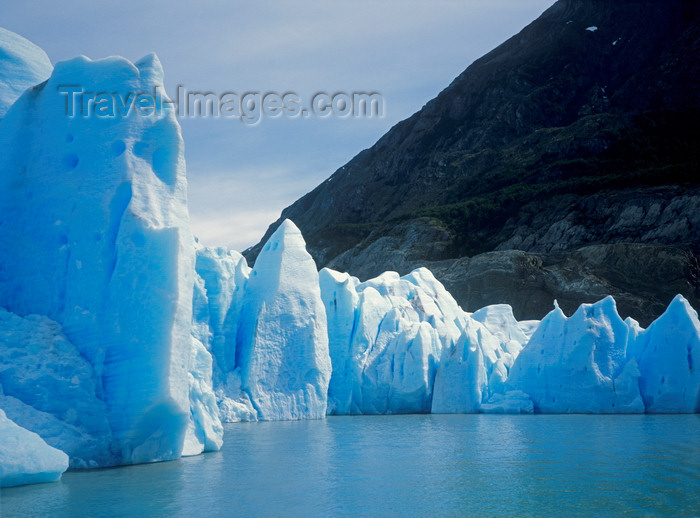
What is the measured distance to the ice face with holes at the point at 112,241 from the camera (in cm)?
930

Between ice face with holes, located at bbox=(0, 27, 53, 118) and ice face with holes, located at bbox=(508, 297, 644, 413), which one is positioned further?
ice face with holes, located at bbox=(508, 297, 644, 413)

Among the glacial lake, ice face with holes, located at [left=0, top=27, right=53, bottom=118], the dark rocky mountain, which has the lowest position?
the glacial lake

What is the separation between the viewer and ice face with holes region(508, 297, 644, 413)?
20.2m

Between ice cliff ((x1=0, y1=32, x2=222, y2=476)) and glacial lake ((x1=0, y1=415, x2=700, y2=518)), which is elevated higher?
ice cliff ((x1=0, y1=32, x2=222, y2=476))

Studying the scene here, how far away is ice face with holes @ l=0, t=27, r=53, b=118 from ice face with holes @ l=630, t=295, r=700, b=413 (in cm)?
1661

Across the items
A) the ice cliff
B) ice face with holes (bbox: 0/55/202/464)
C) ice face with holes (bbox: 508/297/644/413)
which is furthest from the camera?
ice face with holes (bbox: 508/297/644/413)

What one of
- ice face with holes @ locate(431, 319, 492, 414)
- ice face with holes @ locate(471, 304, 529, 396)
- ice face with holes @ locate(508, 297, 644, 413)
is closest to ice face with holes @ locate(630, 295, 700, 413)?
ice face with holes @ locate(508, 297, 644, 413)

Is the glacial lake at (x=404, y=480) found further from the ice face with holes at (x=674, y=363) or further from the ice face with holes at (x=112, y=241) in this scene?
the ice face with holes at (x=674, y=363)

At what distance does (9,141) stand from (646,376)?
17.7m

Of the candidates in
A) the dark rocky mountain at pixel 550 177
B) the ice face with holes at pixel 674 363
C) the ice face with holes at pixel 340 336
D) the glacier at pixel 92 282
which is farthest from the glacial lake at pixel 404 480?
the dark rocky mountain at pixel 550 177

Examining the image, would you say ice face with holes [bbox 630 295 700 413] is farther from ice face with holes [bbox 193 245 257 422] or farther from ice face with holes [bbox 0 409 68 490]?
ice face with holes [bbox 0 409 68 490]

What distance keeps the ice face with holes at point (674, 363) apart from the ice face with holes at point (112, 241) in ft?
48.8

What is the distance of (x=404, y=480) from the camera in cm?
858

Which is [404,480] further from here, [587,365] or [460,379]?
[460,379]
